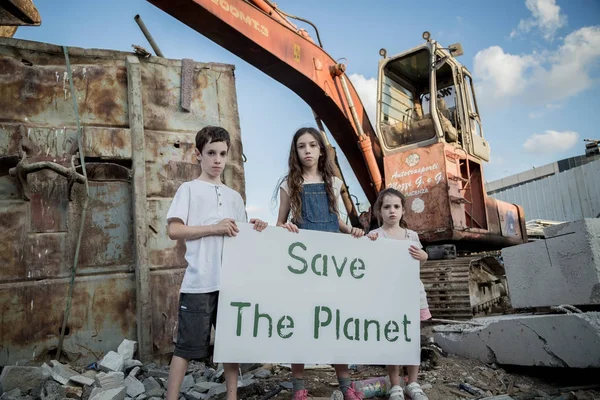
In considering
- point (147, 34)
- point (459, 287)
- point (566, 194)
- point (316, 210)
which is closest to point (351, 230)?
point (316, 210)

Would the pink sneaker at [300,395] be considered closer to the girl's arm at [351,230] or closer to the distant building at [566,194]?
the girl's arm at [351,230]

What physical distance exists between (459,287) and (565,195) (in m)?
16.5

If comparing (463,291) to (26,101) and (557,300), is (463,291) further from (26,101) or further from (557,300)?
(26,101)

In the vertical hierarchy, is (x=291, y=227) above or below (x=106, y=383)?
above

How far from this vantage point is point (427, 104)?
796 cm

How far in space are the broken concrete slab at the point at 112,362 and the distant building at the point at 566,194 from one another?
730 inches

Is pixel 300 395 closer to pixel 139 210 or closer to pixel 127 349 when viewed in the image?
pixel 127 349

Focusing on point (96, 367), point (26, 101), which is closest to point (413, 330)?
point (96, 367)

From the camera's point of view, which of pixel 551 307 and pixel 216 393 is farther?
pixel 551 307

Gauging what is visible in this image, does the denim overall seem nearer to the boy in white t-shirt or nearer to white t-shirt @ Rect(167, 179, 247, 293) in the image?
the boy in white t-shirt

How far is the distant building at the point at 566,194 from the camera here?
1777 cm

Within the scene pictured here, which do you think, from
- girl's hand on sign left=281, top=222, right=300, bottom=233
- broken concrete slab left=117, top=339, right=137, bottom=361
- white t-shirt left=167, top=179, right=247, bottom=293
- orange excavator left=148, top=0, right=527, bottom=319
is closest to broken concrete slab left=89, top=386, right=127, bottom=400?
broken concrete slab left=117, top=339, right=137, bottom=361

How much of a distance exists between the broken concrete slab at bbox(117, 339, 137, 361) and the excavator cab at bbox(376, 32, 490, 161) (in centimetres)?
513

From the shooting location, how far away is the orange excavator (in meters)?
5.67
